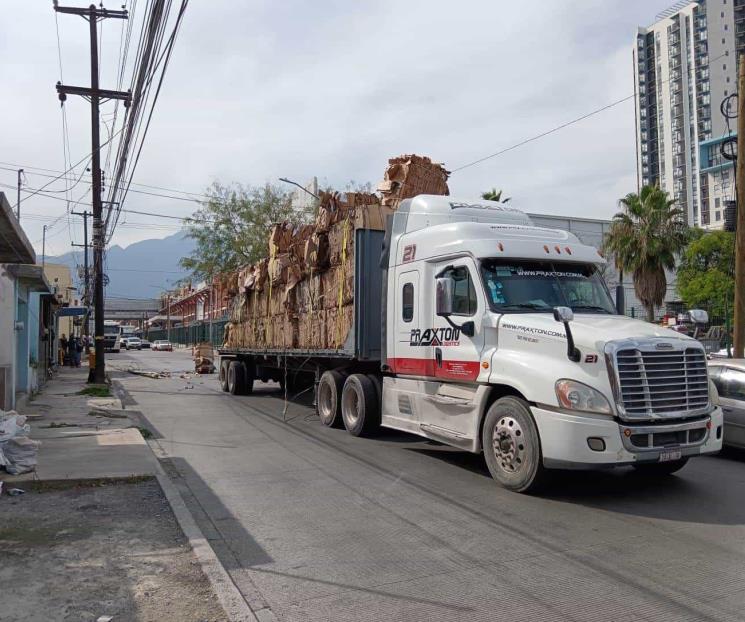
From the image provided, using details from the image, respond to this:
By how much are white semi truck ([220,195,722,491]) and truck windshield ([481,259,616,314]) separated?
0.02m

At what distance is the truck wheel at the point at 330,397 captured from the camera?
462 inches

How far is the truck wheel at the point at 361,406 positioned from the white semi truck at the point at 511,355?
23mm

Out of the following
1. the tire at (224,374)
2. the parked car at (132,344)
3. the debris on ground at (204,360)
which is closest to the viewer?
the tire at (224,374)

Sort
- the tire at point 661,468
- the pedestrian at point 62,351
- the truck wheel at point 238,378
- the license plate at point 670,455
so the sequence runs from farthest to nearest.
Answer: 1. the pedestrian at point 62,351
2. the truck wheel at point 238,378
3. the tire at point 661,468
4. the license plate at point 670,455

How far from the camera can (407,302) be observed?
372 inches

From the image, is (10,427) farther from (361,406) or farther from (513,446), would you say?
(513,446)

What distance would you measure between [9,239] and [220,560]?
6.21 metres

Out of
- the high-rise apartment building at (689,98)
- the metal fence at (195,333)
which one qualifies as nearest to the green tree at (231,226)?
the metal fence at (195,333)

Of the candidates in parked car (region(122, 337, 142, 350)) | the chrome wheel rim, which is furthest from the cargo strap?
parked car (region(122, 337, 142, 350))

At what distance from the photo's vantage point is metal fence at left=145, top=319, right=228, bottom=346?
2172 inches

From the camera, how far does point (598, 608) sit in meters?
4.23

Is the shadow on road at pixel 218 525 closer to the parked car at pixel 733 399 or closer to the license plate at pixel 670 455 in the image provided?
the license plate at pixel 670 455

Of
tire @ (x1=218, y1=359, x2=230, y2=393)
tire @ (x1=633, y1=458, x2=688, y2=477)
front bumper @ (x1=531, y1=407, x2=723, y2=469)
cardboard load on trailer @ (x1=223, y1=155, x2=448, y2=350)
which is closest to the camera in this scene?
front bumper @ (x1=531, y1=407, x2=723, y2=469)

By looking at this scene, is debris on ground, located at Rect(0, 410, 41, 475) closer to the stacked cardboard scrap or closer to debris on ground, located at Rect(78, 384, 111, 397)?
the stacked cardboard scrap
